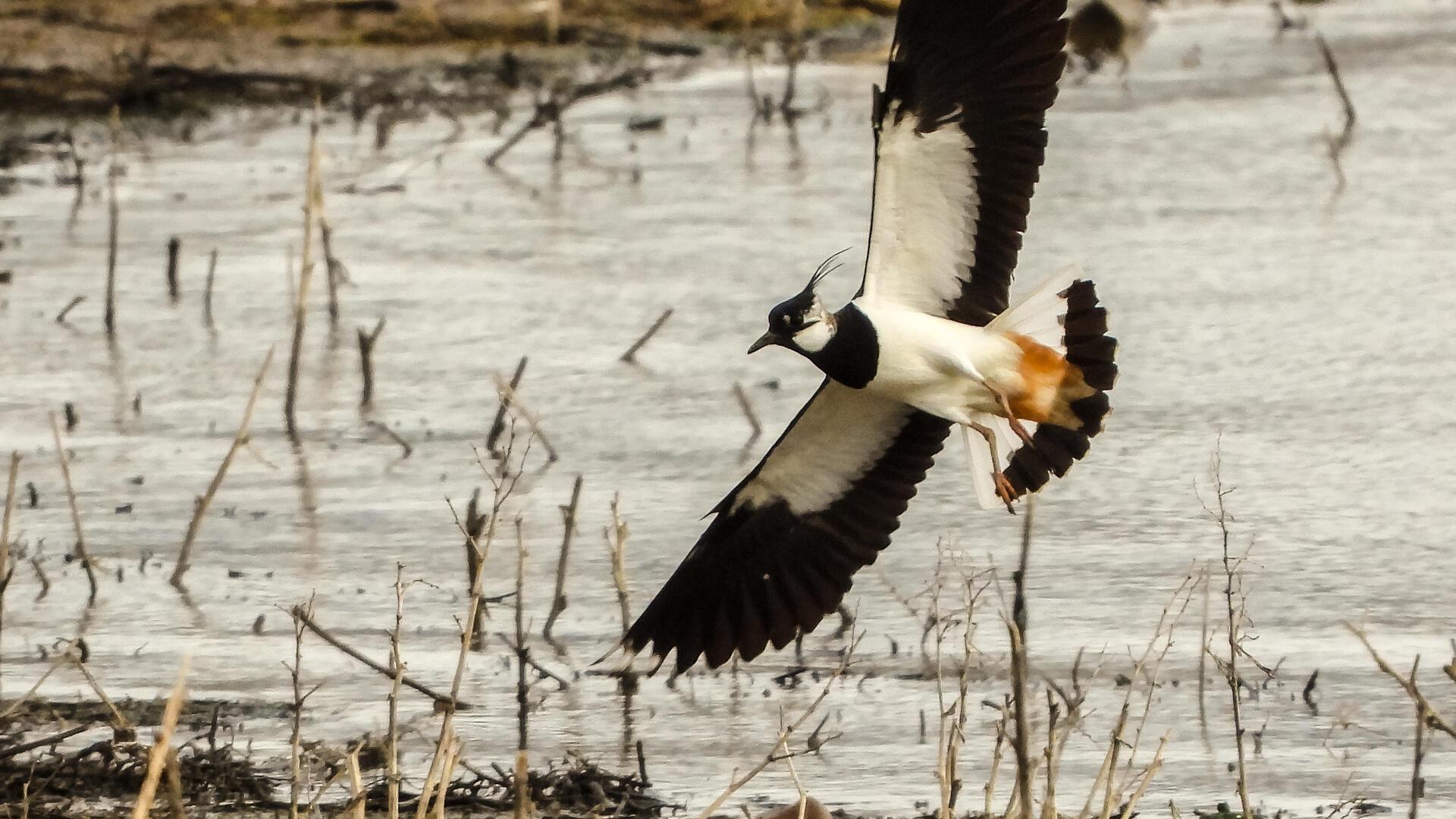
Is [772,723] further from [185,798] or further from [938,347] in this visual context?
[185,798]

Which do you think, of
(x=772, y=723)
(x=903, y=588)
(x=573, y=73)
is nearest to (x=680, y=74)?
(x=573, y=73)

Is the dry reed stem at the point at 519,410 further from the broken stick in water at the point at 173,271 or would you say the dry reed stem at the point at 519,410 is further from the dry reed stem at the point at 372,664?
the broken stick in water at the point at 173,271

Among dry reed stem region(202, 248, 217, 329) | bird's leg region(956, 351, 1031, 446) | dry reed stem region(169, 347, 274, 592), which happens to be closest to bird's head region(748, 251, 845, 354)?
bird's leg region(956, 351, 1031, 446)

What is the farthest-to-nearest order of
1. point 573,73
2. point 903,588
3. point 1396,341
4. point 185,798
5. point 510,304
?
1. point 573,73
2. point 510,304
3. point 1396,341
4. point 903,588
5. point 185,798

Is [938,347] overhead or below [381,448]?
overhead

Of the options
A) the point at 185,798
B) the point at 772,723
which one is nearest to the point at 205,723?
the point at 185,798

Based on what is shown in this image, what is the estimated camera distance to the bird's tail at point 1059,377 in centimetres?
542

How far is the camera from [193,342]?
8734 millimetres

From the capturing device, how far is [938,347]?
17.8 feet

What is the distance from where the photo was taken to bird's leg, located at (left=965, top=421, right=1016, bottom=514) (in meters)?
5.46

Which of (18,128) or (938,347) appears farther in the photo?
(18,128)

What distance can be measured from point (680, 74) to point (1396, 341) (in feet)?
20.0

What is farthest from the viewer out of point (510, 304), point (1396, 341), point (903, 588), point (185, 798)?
point (510, 304)

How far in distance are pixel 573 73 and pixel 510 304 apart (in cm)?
448
